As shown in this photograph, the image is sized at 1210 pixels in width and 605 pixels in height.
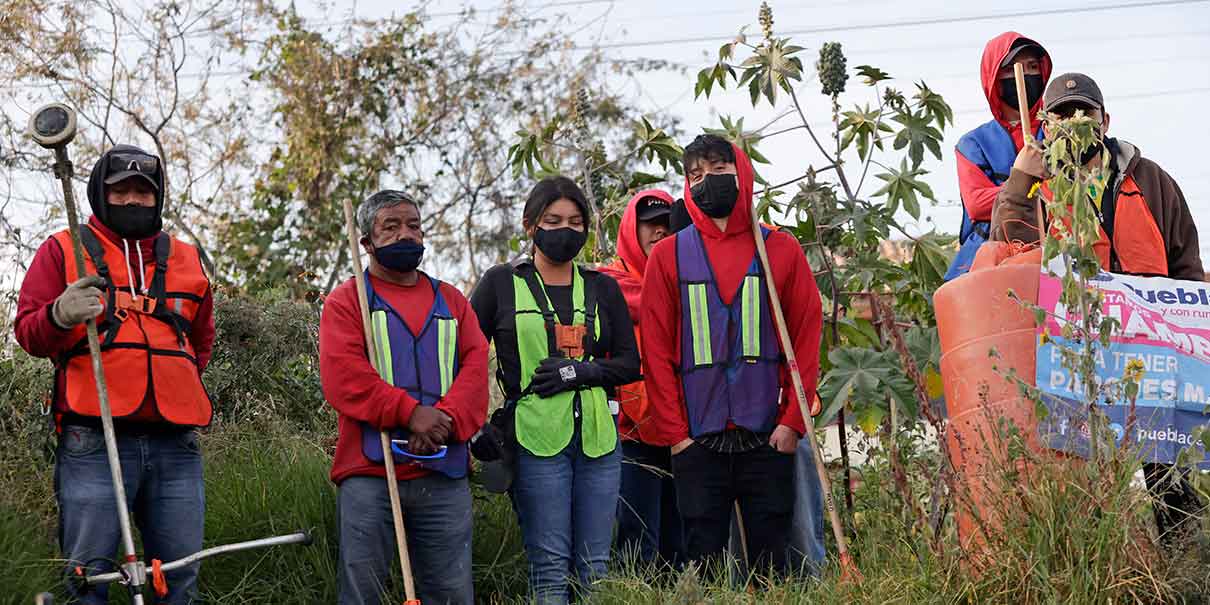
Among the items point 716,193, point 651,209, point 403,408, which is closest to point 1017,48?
point 716,193

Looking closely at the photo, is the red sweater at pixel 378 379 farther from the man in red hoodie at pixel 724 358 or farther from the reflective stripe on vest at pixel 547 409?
the man in red hoodie at pixel 724 358

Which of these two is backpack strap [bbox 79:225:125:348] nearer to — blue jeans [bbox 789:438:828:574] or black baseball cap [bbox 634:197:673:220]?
black baseball cap [bbox 634:197:673:220]

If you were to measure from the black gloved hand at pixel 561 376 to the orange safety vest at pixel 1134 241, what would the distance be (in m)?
1.86

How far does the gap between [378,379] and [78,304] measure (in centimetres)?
102

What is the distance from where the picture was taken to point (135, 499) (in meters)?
4.84

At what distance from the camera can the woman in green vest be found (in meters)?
5.16

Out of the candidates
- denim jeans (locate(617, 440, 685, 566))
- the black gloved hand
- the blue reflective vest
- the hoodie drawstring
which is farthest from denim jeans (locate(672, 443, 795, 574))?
the hoodie drawstring

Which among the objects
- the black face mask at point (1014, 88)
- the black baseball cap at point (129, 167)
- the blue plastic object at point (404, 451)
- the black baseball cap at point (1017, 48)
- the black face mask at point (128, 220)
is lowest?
the blue plastic object at point (404, 451)

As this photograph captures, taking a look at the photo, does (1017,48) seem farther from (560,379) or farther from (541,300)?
(560,379)

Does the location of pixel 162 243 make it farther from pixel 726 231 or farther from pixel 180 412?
pixel 726 231

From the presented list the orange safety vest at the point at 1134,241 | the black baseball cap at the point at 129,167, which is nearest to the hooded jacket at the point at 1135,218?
the orange safety vest at the point at 1134,241

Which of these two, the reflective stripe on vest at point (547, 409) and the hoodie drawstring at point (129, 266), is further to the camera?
the reflective stripe on vest at point (547, 409)

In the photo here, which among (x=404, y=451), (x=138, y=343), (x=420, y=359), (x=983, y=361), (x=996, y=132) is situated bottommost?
(x=404, y=451)

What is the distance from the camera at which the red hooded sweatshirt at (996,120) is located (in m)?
5.39
